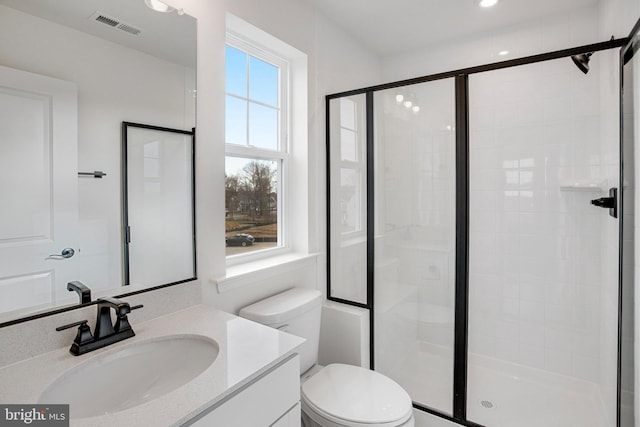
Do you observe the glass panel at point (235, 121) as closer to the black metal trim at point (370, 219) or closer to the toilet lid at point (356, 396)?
the black metal trim at point (370, 219)

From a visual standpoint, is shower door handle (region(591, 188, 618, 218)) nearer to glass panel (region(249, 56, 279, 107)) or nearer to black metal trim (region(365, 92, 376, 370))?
black metal trim (region(365, 92, 376, 370))

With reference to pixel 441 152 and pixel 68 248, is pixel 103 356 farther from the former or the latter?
pixel 441 152

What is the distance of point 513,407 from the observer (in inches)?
81.2

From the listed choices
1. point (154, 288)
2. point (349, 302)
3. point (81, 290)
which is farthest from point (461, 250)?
point (81, 290)

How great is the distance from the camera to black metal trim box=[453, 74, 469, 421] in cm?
174

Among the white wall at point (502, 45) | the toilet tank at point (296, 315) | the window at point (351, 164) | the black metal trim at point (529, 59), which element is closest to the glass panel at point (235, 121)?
the window at point (351, 164)

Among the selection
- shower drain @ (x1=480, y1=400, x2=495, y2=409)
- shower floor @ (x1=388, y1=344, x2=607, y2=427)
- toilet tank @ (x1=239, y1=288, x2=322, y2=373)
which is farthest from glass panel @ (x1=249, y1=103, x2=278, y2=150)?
shower drain @ (x1=480, y1=400, x2=495, y2=409)

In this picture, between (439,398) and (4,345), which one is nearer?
(4,345)

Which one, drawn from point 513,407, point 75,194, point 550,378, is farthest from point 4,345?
point 550,378

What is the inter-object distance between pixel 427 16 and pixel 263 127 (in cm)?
131

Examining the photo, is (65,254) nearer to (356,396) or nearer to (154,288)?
(154,288)

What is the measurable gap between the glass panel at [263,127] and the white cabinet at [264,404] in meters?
1.28

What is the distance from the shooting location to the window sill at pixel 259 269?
154cm

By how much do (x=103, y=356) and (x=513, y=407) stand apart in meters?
2.27
